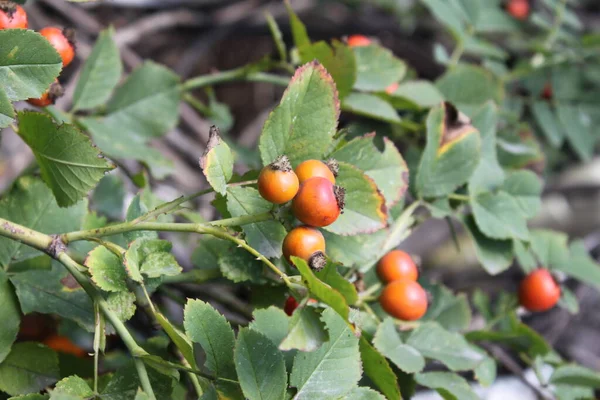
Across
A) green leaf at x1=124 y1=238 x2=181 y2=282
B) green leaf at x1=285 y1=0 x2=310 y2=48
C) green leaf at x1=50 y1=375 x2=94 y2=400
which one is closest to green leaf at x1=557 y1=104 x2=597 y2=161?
green leaf at x1=285 y1=0 x2=310 y2=48

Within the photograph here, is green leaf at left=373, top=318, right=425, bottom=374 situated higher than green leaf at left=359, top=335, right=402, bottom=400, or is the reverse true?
green leaf at left=359, top=335, right=402, bottom=400

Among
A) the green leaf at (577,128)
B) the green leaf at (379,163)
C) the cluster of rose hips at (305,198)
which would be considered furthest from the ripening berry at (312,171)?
the green leaf at (577,128)

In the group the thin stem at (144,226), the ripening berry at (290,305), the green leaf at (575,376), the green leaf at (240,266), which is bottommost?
the green leaf at (575,376)

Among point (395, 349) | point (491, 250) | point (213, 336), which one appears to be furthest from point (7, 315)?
point (491, 250)

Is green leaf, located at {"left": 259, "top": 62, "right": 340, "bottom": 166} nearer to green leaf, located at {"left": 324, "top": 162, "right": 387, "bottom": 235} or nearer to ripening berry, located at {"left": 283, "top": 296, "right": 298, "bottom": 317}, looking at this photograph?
green leaf, located at {"left": 324, "top": 162, "right": 387, "bottom": 235}

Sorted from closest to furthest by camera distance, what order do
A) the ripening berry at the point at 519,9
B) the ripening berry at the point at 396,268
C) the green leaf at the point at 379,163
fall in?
the green leaf at the point at 379,163 → the ripening berry at the point at 396,268 → the ripening berry at the point at 519,9

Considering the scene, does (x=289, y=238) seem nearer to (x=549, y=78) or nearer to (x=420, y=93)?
(x=420, y=93)

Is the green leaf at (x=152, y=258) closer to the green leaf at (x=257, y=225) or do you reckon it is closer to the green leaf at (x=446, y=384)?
the green leaf at (x=257, y=225)
